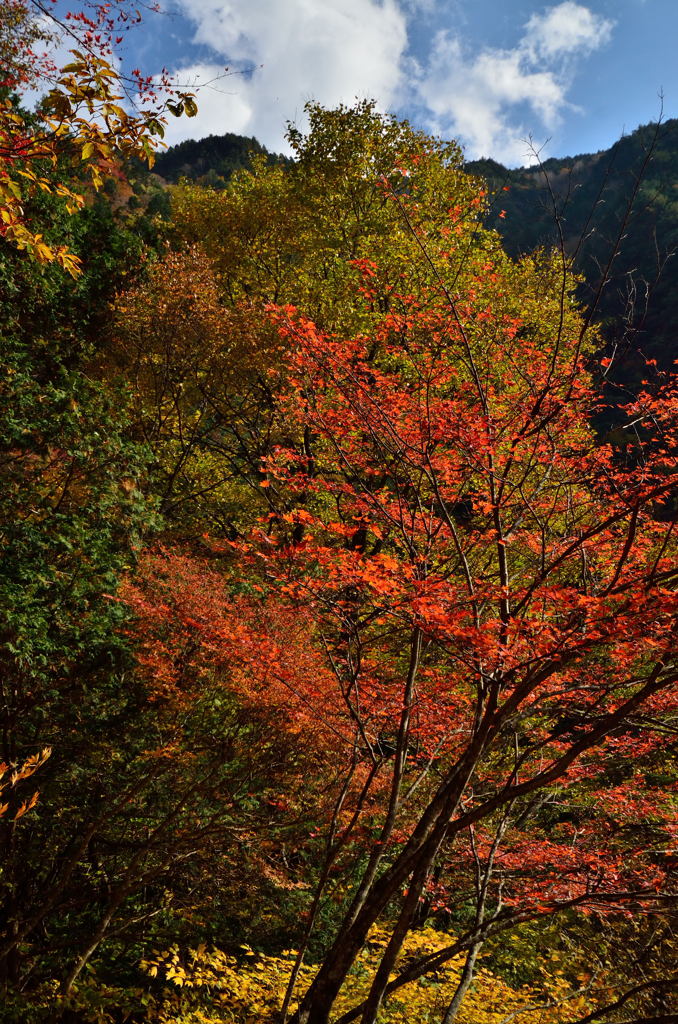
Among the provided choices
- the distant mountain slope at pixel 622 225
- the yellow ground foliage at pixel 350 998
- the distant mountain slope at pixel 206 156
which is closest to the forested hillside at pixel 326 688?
the yellow ground foliage at pixel 350 998

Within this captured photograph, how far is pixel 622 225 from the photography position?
3.16 metres

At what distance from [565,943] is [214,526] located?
1004 cm

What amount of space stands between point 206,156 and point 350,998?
88612mm

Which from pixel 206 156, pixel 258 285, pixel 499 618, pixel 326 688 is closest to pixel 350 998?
pixel 326 688

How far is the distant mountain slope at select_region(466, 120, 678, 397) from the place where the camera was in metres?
3.36

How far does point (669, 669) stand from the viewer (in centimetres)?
315

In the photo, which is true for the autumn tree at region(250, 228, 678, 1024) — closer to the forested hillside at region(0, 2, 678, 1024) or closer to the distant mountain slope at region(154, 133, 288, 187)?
the forested hillside at region(0, 2, 678, 1024)

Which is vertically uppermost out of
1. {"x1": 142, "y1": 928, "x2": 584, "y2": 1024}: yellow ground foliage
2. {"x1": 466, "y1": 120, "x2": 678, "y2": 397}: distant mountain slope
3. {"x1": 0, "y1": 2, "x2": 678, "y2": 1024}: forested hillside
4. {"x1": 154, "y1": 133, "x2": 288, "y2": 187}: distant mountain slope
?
{"x1": 154, "y1": 133, "x2": 288, "y2": 187}: distant mountain slope

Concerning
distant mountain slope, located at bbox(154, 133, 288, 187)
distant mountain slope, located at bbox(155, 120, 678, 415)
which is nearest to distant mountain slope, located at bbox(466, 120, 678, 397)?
distant mountain slope, located at bbox(155, 120, 678, 415)

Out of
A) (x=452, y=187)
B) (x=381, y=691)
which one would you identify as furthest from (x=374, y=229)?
(x=381, y=691)

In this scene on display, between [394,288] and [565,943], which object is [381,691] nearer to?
[565,943]

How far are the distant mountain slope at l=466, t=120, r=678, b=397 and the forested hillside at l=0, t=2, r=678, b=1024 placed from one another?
0.75 ft

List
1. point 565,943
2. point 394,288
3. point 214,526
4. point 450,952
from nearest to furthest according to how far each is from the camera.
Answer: point 450,952 → point 565,943 → point 394,288 → point 214,526

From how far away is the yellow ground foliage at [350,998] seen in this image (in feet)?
21.0
